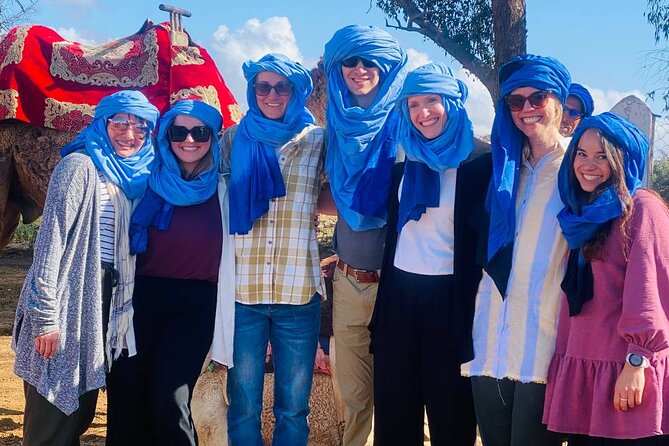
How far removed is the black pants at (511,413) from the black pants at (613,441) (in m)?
0.08

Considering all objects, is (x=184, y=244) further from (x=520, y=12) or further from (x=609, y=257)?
(x=520, y=12)

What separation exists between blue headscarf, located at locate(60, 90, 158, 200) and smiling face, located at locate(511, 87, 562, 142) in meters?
1.60

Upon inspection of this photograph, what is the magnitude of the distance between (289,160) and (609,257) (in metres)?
1.48

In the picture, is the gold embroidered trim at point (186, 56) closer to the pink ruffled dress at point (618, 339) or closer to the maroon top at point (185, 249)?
the maroon top at point (185, 249)

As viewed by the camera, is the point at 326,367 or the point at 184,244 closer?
the point at 184,244

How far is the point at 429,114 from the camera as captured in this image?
2820 millimetres

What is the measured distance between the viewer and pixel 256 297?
3.17 metres

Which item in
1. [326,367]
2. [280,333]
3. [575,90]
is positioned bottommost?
[326,367]

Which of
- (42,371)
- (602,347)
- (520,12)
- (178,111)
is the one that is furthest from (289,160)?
(520,12)

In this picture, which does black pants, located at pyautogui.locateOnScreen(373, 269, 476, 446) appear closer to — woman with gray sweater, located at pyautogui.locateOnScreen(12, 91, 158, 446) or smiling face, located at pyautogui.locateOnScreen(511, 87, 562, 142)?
smiling face, located at pyautogui.locateOnScreen(511, 87, 562, 142)

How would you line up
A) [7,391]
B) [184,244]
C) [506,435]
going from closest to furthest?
1. [506,435]
2. [184,244]
3. [7,391]

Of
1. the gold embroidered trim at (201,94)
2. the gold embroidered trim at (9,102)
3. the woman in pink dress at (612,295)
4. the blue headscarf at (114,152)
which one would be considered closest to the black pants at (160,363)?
the blue headscarf at (114,152)

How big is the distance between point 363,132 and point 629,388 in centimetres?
145

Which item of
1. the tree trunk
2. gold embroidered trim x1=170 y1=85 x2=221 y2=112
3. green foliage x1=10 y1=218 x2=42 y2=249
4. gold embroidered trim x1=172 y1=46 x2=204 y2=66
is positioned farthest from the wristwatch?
green foliage x1=10 y1=218 x2=42 y2=249
